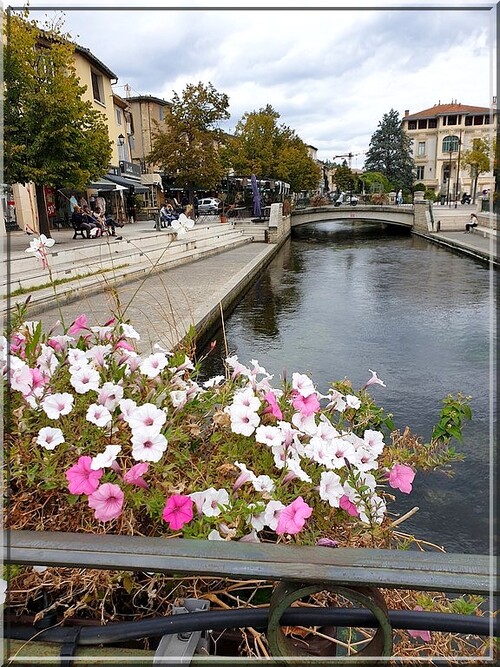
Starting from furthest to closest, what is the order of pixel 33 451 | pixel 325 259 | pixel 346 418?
pixel 325 259 → pixel 346 418 → pixel 33 451

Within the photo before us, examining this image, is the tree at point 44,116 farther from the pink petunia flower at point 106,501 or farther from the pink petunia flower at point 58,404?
the pink petunia flower at point 106,501

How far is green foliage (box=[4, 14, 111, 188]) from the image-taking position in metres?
13.1

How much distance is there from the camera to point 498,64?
0.98 metres

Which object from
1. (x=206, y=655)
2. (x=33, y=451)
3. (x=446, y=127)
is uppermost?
(x=446, y=127)

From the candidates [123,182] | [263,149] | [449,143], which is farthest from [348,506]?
[449,143]

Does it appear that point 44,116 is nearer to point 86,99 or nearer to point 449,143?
point 86,99

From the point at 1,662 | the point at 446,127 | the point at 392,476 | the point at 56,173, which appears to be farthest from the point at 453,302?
the point at 446,127

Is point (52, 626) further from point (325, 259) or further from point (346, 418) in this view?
point (325, 259)

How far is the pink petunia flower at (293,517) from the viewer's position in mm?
1272

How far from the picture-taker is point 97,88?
87.4 feet

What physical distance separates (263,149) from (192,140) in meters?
10.0

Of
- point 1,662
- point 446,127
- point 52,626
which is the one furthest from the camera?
point 446,127

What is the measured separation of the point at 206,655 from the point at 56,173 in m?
14.6

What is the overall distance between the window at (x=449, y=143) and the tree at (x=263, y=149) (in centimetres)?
3395
